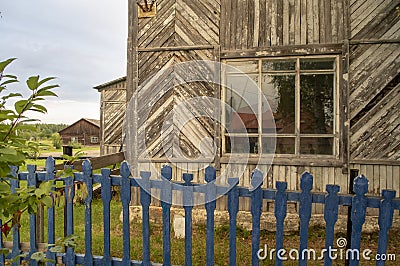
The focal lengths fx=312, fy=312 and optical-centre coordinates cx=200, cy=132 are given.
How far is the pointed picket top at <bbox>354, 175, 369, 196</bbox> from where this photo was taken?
2660 mm

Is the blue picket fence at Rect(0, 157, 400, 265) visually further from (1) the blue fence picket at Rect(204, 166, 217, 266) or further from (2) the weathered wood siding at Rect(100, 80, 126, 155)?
(2) the weathered wood siding at Rect(100, 80, 126, 155)

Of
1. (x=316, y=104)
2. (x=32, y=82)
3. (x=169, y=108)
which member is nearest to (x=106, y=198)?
(x=32, y=82)

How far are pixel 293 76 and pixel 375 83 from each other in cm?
135

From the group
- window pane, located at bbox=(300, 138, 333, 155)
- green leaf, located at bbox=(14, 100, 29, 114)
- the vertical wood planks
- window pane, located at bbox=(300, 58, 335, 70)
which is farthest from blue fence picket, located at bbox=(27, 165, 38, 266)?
window pane, located at bbox=(300, 58, 335, 70)

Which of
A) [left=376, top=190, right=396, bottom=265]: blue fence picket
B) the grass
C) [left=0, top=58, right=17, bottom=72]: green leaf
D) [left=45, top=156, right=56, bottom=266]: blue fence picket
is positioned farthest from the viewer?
the grass

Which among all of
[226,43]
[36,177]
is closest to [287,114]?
[226,43]

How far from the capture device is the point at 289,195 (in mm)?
2859

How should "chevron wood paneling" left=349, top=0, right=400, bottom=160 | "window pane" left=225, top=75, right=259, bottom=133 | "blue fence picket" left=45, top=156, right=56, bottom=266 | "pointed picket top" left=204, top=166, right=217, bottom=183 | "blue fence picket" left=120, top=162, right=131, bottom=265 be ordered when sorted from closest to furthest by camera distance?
1. "pointed picket top" left=204, top=166, right=217, bottom=183
2. "blue fence picket" left=120, top=162, right=131, bottom=265
3. "blue fence picket" left=45, top=156, right=56, bottom=266
4. "chevron wood paneling" left=349, top=0, right=400, bottom=160
5. "window pane" left=225, top=75, right=259, bottom=133

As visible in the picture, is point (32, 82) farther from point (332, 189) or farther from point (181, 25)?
point (181, 25)

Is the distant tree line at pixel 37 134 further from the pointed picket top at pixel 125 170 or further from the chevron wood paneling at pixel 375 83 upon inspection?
the chevron wood paneling at pixel 375 83

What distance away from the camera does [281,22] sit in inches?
220

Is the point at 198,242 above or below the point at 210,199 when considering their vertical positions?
below

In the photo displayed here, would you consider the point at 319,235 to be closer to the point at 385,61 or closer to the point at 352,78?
the point at 352,78


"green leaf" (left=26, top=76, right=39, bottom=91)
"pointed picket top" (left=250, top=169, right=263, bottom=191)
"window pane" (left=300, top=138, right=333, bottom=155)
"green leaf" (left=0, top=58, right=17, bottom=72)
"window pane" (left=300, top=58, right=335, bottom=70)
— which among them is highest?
"window pane" (left=300, top=58, right=335, bottom=70)
